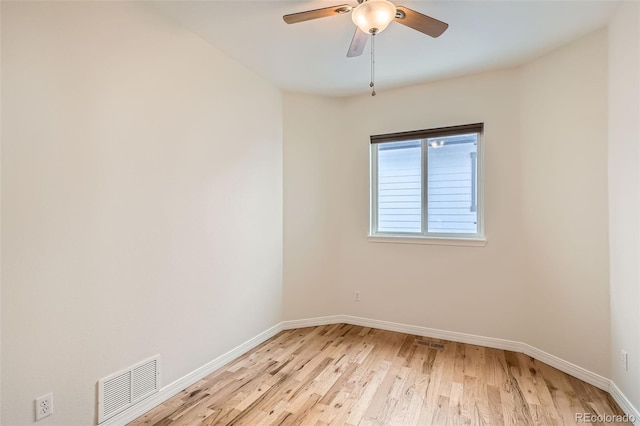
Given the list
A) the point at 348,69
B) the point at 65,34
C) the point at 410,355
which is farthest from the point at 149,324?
the point at 348,69

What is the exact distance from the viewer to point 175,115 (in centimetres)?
221

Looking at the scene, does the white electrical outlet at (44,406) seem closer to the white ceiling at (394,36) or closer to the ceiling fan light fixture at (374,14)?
the white ceiling at (394,36)

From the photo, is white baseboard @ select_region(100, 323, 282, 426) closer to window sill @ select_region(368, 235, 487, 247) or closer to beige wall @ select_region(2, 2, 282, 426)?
beige wall @ select_region(2, 2, 282, 426)

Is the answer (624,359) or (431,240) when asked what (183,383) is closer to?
(431,240)

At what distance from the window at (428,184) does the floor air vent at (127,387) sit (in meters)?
2.46

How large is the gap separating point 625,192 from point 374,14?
1959mm

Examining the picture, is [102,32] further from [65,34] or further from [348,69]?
[348,69]

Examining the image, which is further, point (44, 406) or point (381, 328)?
point (381, 328)

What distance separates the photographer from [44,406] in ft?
5.05

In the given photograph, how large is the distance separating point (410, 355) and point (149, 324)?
220 centimetres

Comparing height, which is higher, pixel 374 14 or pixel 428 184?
pixel 374 14

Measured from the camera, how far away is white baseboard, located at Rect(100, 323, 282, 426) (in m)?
1.88

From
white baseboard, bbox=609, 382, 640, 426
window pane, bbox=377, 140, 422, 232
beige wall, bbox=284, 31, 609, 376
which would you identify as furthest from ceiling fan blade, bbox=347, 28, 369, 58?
white baseboard, bbox=609, 382, 640, 426

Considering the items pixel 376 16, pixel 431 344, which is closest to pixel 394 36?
pixel 376 16
